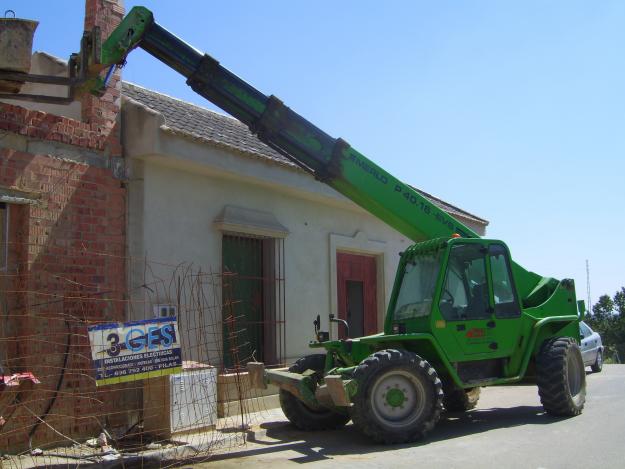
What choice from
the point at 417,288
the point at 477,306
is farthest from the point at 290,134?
the point at 477,306

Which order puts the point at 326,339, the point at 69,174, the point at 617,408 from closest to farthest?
the point at 69,174 < the point at 326,339 < the point at 617,408

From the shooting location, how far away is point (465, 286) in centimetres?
852

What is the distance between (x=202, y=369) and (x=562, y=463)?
4159 millimetres

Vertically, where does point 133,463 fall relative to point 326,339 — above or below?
below

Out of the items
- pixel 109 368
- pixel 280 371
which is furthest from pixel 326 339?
pixel 109 368

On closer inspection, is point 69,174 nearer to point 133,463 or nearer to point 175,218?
point 175,218

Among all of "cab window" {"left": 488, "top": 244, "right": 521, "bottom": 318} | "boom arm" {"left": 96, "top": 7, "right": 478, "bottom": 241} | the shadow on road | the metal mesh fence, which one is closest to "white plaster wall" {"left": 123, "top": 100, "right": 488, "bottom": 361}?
the metal mesh fence

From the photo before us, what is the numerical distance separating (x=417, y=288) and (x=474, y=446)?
2.26 metres

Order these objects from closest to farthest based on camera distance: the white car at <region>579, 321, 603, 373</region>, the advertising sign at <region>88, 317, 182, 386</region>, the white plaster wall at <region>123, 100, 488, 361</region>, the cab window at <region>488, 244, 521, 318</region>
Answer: the advertising sign at <region>88, 317, 182, 386</region>, the cab window at <region>488, 244, 521, 318</region>, the white plaster wall at <region>123, 100, 488, 361</region>, the white car at <region>579, 321, 603, 373</region>

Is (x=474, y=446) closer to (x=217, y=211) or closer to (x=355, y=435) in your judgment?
(x=355, y=435)

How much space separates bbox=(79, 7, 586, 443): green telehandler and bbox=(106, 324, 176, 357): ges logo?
1760mm

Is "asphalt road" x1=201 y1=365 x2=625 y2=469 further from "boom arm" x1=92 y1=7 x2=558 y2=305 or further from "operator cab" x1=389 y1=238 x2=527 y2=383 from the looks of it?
"boom arm" x1=92 y1=7 x2=558 y2=305

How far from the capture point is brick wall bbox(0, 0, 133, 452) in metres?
7.31

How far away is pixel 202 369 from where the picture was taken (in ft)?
26.5
